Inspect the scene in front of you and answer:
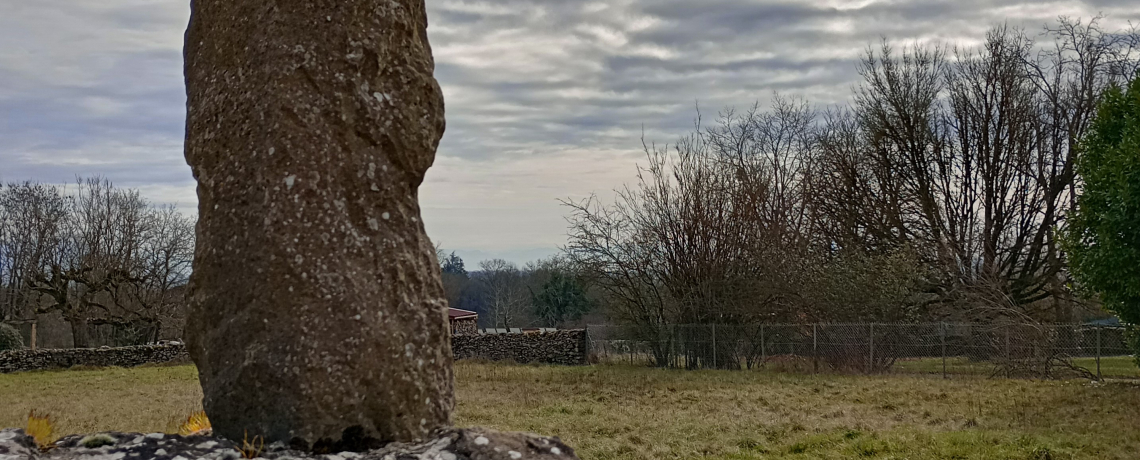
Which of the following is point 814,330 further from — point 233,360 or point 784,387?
point 233,360

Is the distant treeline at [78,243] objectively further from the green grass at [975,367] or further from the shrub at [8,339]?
the green grass at [975,367]

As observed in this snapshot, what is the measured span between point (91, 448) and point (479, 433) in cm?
169

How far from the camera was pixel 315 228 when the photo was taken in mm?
4223

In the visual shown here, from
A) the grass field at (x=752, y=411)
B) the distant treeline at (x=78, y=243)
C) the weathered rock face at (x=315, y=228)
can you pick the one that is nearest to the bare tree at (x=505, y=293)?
the distant treeline at (x=78, y=243)

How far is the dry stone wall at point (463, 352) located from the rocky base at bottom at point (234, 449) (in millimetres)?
22698

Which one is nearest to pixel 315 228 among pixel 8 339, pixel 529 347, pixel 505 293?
pixel 529 347

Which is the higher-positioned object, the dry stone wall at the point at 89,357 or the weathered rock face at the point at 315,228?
the weathered rock face at the point at 315,228

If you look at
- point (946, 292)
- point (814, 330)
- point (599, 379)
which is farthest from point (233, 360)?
point (946, 292)

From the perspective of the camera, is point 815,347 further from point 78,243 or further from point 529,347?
point 78,243

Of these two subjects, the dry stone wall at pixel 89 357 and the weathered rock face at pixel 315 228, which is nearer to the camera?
the weathered rock face at pixel 315 228

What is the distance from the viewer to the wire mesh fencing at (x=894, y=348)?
1841 cm

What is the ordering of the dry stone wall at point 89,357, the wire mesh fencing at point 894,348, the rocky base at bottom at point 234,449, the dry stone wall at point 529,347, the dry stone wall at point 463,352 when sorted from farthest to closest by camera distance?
1. the dry stone wall at point 529,347
2. the dry stone wall at point 463,352
3. the dry stone wall at point 89,357
4. the wire mesh fencing at point 894,348
5. the rocky base at bottom at point 234,449

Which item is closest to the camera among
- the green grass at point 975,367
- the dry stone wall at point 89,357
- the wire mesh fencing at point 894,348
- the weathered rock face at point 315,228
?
the weathered rock face at point 315,228

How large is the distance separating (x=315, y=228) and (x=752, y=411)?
9.39 metres
